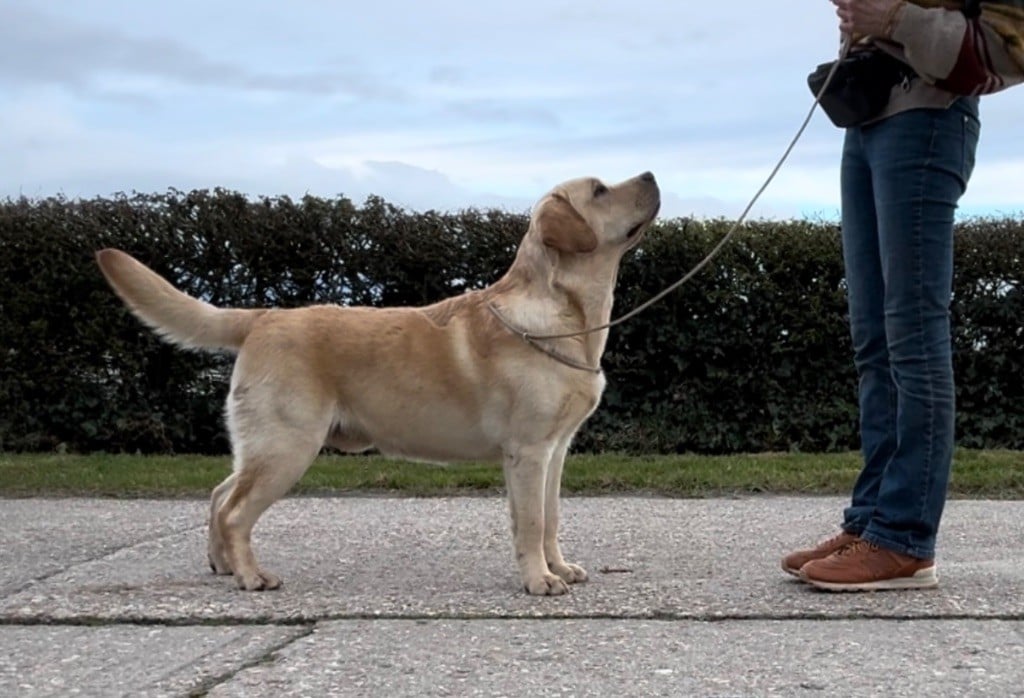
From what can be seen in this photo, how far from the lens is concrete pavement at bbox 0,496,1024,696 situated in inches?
143

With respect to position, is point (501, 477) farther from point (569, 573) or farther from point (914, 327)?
point (914, 327)

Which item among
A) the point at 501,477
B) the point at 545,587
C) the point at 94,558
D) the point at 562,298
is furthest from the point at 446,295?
the point at 545,587

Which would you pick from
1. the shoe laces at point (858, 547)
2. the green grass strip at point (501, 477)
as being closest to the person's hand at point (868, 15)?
the shoe laces at point (858, 547)

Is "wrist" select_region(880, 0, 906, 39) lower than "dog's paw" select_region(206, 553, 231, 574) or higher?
higher

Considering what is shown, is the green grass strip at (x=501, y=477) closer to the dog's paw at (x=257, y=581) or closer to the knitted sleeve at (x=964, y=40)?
the dog's paw at (x=257, y=581)

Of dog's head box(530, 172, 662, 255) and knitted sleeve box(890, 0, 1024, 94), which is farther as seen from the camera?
dog's head box(530, 172, 662, 255)

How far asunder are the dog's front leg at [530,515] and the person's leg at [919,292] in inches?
47.9

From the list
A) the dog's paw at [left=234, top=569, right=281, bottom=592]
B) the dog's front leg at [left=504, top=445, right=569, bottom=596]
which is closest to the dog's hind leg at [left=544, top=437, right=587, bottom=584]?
the dog's front leg at [left=504, top=445, right=569, bottom=596]

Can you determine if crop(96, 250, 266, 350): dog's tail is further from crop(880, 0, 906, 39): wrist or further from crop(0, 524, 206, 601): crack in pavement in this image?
crop(880, 0, 906, 39): wrist

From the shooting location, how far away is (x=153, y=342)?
33.7ft

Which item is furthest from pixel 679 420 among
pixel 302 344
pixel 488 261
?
pixel 302 344

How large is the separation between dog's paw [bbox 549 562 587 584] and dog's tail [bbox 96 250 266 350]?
156cm

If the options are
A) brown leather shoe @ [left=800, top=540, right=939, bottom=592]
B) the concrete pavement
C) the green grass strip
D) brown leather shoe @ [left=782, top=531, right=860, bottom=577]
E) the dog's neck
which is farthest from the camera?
the green grass strip

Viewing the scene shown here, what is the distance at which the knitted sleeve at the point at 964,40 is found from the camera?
424 cm
